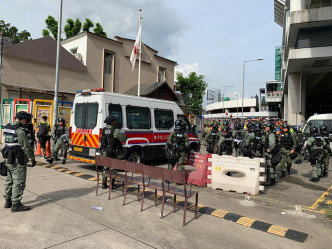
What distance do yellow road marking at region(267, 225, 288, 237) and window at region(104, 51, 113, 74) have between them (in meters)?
18.9

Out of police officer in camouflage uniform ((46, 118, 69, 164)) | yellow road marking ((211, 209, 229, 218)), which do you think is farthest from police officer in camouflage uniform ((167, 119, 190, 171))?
police officer in camouflage uniform ((46, 118, 69, 164))

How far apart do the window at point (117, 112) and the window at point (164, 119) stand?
5.19ft

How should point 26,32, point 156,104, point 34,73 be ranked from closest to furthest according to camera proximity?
1. point 156,104
2. point 34,73
3. point 26,32

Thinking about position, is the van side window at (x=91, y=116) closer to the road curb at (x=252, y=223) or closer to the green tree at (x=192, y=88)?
the road curb at (x=252, y=223)

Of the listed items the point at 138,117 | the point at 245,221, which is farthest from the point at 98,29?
the point at 245,221

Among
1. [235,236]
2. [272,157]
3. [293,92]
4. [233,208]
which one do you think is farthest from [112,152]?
[293,92]

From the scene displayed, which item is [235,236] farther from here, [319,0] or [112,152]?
[319,0]

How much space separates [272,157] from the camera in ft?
22.8

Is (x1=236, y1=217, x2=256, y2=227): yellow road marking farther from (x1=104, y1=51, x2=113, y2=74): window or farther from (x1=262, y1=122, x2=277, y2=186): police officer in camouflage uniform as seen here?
(x1=104, y1=51, x2=113, y2=74): window

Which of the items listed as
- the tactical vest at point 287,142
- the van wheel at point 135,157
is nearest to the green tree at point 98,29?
the van wheel at point 135,157

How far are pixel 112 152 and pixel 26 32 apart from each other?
38.7 m

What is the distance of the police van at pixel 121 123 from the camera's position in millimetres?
7371

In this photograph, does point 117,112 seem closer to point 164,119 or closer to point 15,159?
point 164,119

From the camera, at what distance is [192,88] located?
32125 mm
